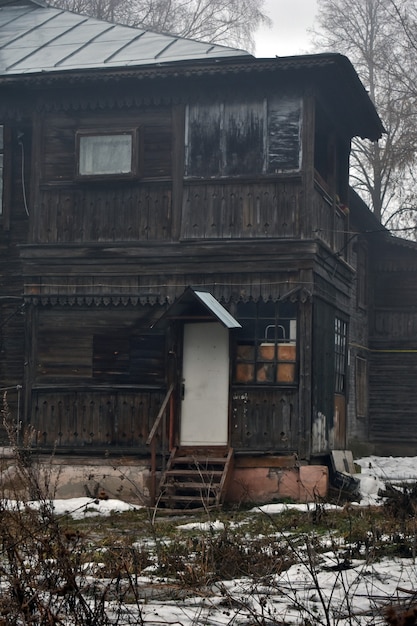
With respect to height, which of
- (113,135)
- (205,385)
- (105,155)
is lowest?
(205,385)

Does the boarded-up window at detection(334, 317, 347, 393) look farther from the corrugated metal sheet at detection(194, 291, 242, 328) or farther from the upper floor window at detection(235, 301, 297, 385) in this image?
the corrugated metal sheet at detection(194, 291, 242, 328)

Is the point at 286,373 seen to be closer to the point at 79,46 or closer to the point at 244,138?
the point at 244,138

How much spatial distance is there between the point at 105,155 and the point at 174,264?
2.05 metres

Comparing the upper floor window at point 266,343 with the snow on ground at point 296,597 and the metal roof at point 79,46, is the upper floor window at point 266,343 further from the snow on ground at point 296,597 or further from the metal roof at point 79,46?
the snow on ground at point 296,597

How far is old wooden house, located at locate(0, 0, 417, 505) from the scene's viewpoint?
50.3 feet

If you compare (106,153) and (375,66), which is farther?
(375,66)

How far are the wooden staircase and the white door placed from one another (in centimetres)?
22

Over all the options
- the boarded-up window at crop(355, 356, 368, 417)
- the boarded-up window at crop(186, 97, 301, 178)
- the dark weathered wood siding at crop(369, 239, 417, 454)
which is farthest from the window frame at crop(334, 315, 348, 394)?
the dark weathered wood siding at crop(369, 239, 417, 454)

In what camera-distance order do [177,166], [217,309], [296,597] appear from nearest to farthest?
1. [296,597]
2. [217,309]
3. [177,166]

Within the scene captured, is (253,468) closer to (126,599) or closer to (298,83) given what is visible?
(298,83)

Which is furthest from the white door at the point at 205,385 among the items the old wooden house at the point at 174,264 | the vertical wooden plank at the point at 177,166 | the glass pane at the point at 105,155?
the glass pane at the point at 105,155

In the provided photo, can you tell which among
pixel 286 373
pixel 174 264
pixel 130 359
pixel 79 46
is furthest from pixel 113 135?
pixel 286 373

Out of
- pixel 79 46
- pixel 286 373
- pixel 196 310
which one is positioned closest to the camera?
pixel 286 373

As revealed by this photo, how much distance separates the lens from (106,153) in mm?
16234
